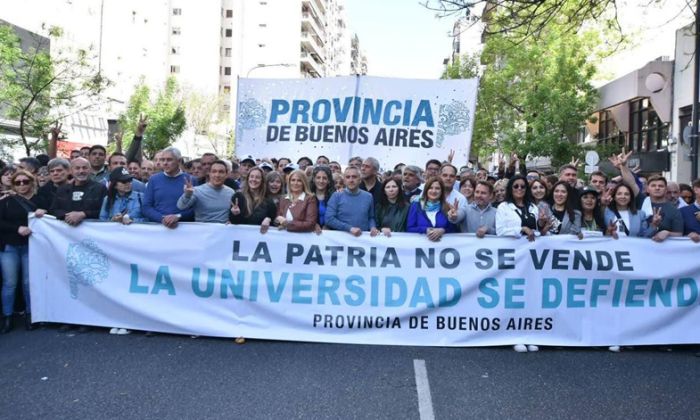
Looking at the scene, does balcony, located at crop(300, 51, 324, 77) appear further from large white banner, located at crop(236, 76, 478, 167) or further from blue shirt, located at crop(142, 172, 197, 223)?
blue shirt, located at crop(142, 172, 197, 223)

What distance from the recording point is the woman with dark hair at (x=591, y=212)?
6617 millimetres

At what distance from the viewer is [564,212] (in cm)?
664

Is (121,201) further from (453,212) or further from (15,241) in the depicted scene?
(453,212)

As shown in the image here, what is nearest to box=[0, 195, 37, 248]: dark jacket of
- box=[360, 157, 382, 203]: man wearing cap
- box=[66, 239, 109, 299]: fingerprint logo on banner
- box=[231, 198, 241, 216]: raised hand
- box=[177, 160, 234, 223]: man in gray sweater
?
box=[66, 239, 109, 299]: fingerprint logo on banner

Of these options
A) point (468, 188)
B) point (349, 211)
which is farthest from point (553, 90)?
point (349, 211)

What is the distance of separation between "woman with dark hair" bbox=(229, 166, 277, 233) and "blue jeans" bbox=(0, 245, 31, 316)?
2331 millimetres

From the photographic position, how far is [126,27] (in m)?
43.7

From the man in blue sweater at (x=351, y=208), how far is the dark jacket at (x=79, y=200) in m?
2.54

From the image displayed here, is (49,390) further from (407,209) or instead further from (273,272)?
(407,209)

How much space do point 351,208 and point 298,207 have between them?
1.84 ft

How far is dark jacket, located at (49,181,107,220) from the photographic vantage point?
21.9ft

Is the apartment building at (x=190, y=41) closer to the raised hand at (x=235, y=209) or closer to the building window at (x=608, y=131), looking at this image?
the raised hand at (x=235, y=209)

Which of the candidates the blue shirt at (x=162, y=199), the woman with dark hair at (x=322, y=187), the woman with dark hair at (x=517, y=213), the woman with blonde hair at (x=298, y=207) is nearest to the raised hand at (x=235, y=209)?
the woman with blonde hair at (x=298, y=207)

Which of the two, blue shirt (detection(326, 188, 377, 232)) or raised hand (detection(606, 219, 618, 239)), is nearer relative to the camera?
Answer: raised hand (detection(606, 219, 618, 239))
